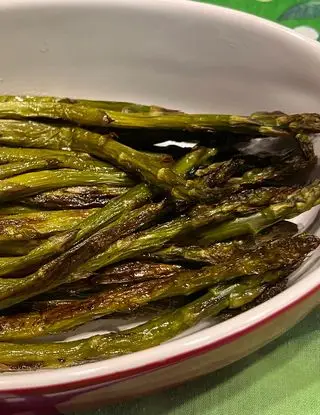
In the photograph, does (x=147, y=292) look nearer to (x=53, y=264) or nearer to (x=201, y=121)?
(x=53, y=264)

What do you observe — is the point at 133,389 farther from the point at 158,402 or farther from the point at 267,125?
the point at 267,125

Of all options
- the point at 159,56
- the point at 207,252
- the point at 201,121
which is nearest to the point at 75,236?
the point at 207,252

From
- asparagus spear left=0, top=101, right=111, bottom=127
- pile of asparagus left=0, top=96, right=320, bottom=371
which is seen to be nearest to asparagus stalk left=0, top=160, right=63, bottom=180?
pile of asparagus left=0, top=96, right=320, bottom=371

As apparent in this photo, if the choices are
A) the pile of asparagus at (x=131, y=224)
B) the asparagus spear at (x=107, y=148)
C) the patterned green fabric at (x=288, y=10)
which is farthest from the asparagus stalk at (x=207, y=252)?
the patterned green fabric at (x=288, y=10)

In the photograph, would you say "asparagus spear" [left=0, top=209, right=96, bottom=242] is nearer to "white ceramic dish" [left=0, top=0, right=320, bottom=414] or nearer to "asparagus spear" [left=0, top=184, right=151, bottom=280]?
"asparagus spear" [left=0, top=184, right=151, bottom=280]

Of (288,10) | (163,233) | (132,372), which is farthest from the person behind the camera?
(288,10)

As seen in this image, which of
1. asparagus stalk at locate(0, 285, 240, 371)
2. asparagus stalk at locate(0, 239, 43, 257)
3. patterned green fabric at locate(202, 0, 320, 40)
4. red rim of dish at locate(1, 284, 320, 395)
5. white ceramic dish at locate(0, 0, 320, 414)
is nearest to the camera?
red rim of dish at locate(1, 284, 320, 395)

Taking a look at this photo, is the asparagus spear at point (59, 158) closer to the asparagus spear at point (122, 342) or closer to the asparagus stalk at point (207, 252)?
the asparagus stalk at point (207, 252)
